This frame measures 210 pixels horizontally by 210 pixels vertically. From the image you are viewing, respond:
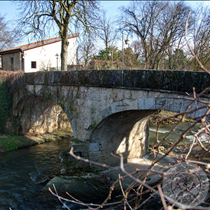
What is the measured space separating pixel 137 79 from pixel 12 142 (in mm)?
9354

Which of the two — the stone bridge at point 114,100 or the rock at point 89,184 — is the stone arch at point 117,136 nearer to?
the stone bridge at point 114,100

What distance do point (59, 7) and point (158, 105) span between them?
372 inches

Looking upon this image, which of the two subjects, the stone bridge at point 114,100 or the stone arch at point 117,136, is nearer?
the stone bridge at point 114,100

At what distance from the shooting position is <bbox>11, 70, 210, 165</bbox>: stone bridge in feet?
17.3

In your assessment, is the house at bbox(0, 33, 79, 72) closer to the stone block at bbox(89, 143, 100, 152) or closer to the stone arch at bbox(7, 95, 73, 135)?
the stone arch at bbox(7, 95, 73, 135)

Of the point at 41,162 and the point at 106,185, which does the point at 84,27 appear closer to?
the point at 41,162

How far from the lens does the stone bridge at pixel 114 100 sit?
5258 mm

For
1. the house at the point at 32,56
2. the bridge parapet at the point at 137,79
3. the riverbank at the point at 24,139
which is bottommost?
the riverbank at the point at 24,139

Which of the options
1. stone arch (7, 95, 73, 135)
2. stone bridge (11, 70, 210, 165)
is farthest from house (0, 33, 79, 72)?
stone bridge (11, 70, 210, 165)

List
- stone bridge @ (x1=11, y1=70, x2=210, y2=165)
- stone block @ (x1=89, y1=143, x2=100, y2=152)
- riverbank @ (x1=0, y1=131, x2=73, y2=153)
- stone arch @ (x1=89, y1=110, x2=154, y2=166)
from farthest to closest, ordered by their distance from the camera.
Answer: riverbank @ (x1=0, y1=131, x2=73, y2=153) → stone block @ (x1=89, y1=143, x2=100, y2=152) → stone arch @ (x1=89, y1=110, x2=154, y2=166) → stone bridge @ (x1=11, y1=70, x2=210, y2=165)

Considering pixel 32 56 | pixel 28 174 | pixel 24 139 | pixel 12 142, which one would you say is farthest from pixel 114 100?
pixel 32 56

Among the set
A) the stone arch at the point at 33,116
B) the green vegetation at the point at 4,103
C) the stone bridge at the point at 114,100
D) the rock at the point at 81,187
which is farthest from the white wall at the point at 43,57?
the rock at the point at 81,187

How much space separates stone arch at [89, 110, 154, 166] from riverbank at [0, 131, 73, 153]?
5956 mm

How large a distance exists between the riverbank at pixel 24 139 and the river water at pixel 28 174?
1.58ft
